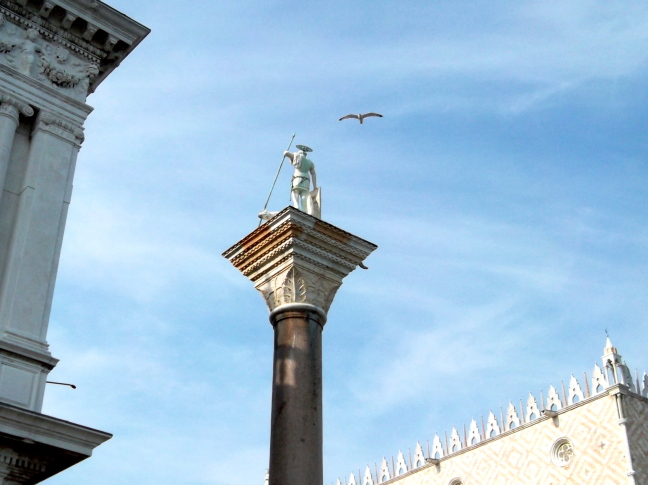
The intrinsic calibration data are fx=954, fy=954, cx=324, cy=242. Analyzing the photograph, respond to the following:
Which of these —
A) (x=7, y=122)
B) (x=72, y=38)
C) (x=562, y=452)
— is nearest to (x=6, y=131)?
(x=7, y=122)

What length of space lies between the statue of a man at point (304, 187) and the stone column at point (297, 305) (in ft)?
2.42

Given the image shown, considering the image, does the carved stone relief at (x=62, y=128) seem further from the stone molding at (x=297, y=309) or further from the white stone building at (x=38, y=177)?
the stone molding at (x=297, y=309)

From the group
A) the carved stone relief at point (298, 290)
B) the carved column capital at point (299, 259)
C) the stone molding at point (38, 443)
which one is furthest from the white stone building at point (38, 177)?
the carved stone relief at point (298, 290)

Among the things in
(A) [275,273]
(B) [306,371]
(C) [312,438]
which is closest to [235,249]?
(A) [275,273]

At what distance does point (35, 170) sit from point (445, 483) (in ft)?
59.2

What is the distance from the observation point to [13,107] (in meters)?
10.5

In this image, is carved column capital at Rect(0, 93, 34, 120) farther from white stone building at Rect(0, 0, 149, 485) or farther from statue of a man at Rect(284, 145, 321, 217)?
statue of a man at Rect(284, 145, 321, 217)

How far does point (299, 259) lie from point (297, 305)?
613mm

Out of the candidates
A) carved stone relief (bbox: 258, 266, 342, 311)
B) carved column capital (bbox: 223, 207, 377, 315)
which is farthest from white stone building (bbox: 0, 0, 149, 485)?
carved stone relief (bbox: 258, 266, 342, 311)

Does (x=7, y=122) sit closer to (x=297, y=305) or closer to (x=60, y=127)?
(x=60, y=127)

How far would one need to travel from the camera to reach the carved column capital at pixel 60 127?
1074cm

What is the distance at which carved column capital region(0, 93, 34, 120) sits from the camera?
10.5 metres

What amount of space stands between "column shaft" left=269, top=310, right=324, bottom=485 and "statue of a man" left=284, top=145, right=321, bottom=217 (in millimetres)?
1686

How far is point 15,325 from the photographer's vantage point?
30.8 ft
